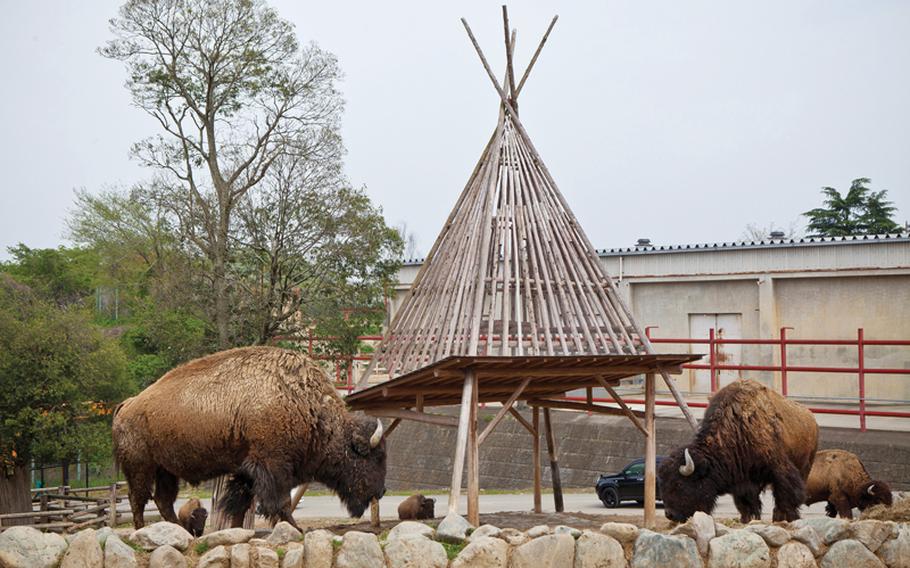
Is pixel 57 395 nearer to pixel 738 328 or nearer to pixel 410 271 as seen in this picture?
pixel 410 271

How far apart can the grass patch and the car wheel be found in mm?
11977

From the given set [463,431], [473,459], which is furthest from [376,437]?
[473,459]

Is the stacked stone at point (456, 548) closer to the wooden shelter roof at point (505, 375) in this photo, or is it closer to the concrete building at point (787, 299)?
the wooden shelter roof at point (505, 375)

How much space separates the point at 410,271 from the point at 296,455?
23.8 m

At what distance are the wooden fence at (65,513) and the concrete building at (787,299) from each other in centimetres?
1828

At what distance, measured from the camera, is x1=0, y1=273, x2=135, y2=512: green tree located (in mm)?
19922

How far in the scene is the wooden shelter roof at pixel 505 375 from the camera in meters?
12.8

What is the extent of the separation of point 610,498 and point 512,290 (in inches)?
314

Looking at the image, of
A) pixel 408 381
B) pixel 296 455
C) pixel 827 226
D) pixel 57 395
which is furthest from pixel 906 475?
pixel 827 226

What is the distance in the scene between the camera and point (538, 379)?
1509 cm

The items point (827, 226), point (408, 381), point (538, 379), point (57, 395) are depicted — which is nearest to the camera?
point (408, 381)

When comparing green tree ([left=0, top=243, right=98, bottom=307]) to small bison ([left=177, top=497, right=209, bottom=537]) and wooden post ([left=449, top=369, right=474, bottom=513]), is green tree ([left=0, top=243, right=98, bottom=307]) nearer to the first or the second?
small bison ([left=177, top=497, right=209, bottom=537])

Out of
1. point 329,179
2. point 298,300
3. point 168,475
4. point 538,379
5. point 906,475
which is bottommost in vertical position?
point 906,475

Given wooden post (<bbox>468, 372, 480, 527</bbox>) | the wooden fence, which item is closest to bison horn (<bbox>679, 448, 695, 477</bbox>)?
wooden post (<bbox>468, 372, 480, 527</bbox>)
